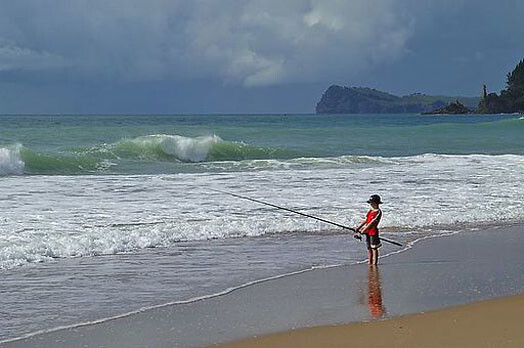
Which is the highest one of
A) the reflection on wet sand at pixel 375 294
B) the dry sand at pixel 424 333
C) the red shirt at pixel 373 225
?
the red shirt at pixel 373 225

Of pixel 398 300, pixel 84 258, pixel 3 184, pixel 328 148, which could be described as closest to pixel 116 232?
pixel 84 258

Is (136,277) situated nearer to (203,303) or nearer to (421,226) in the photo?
(203,303)

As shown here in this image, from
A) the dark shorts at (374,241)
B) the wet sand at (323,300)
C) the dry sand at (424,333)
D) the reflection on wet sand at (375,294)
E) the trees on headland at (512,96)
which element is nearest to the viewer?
the dry sand at (424,333)

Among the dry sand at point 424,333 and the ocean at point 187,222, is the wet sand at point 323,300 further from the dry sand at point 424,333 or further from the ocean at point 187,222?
the ocean at point 187,222

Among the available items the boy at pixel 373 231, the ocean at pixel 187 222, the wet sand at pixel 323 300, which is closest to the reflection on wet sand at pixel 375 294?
the wet sand at pixel 323 300


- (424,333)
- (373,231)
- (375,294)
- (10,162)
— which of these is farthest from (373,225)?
(10,162)

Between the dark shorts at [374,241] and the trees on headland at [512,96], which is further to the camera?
the trees on headland at [512,96]

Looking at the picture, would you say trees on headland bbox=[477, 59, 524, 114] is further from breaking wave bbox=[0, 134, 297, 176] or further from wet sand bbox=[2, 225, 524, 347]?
wet sand bbox=[2, 225, 524, 347]

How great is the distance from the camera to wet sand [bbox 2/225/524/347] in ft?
18.2

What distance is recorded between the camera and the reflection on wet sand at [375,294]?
20.2 feet

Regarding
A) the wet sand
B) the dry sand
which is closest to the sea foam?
the wet sand

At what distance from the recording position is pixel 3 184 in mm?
16016

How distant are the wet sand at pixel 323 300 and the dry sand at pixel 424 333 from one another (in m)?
0.14

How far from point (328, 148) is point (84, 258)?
85.4 ft
